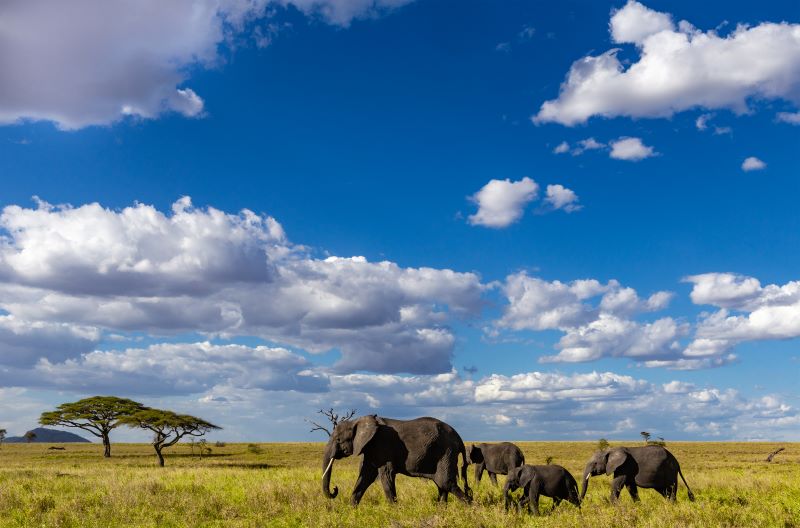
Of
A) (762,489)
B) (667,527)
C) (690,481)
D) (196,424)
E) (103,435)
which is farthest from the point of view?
(103,435)

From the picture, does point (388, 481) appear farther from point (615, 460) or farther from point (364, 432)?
point (615, 460)

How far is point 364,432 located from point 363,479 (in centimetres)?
126

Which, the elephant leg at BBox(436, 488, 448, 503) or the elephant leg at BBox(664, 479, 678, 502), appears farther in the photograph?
the elephant leg at BBox(664, 479, 678, 502)

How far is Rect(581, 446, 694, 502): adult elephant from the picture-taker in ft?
62.0

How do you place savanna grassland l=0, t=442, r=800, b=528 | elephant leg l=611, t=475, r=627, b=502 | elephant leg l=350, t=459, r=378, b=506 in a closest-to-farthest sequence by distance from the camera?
savanna grassland l=0, t=442, r=800, b=528
elephant leg l=350, t=459, r=378, b=506
elephant leg l=611, t=475, r=627, b=502

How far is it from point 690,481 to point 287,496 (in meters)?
17.7

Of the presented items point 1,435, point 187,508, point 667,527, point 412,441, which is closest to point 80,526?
point 187,508

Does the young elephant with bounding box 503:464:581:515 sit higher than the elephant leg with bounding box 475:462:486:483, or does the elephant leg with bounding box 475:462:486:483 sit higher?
the young elephant with bounding box 503:464:581:515

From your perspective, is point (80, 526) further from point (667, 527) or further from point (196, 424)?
point (196, 424)

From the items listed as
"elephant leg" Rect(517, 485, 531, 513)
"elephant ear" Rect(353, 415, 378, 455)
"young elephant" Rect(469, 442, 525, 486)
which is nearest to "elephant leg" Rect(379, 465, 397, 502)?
"elephant ear" Rect(353, 415, 378, 455)

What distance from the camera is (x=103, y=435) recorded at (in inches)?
3039

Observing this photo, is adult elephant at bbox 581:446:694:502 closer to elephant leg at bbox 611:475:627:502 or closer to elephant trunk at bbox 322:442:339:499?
elephant leg at bbox 611:475:627:502

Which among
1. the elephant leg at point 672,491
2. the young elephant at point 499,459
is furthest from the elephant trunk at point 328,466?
the elephant leg at point 672,491

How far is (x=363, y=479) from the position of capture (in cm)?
1772
